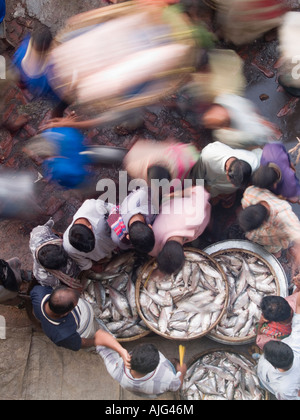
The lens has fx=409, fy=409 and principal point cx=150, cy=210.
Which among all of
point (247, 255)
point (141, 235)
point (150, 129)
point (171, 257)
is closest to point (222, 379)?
point (247, 255)

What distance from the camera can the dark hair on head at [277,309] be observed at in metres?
3.88

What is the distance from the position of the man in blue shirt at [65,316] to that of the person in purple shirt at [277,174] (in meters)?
2.07

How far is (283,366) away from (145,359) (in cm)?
123

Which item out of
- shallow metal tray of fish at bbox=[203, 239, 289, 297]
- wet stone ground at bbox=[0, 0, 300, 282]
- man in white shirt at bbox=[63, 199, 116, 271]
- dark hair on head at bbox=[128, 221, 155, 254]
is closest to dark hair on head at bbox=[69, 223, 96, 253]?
→ man in white shirt at bbox=[63, 199, 116, 271]

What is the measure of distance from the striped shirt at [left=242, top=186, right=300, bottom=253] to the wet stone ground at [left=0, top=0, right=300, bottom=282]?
0.85m

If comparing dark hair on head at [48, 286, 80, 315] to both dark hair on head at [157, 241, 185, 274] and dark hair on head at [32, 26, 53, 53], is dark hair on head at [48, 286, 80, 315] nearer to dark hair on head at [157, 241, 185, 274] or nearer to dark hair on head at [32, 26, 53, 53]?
dark hair on head at [157, 241, 185, 274]

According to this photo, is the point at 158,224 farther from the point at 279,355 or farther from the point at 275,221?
the point at 279,355

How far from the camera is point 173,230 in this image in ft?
13.2

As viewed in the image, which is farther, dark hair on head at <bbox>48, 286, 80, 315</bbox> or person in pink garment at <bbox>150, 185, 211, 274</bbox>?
person in pink garment at <bbox>150, 185, 211, 274</bbox>

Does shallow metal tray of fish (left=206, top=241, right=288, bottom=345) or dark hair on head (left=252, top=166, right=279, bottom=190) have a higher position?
dark hair on head (left=252, top=166, right=279, bottom=190)

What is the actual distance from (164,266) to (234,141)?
1556 millimetres

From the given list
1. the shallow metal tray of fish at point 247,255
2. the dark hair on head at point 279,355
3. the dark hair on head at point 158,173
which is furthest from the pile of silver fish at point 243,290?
the dark hair on head at point 158,173

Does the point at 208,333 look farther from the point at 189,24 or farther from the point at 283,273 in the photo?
the point at 189,24

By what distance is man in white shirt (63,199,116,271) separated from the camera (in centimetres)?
380
